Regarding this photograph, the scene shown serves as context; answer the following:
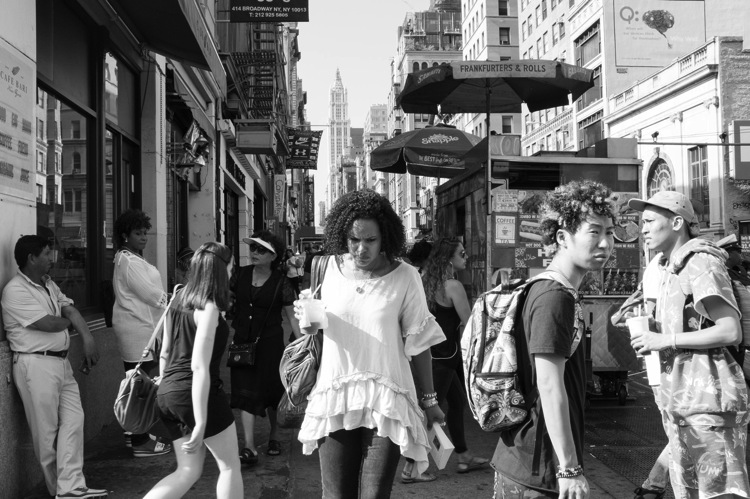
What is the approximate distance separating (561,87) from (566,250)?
594cm

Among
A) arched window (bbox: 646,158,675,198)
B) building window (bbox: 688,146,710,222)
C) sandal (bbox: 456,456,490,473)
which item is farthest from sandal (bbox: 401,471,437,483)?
arched window (bbox: 646,158,675,198)

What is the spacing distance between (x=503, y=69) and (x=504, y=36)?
6893 cm

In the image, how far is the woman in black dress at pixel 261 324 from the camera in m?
6.06

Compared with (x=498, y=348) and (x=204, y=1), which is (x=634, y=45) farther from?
(x=498, y=348)

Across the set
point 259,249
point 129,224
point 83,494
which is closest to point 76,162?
point 129,224

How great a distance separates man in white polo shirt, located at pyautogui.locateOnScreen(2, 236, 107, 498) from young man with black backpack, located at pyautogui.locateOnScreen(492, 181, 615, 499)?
11.3ft

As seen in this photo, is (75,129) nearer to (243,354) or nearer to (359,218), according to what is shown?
(243,354)

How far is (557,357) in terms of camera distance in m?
2.50

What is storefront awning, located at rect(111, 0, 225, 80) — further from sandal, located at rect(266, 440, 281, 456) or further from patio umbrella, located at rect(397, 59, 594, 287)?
sandal, located at rect(266, 440, 281, 456)

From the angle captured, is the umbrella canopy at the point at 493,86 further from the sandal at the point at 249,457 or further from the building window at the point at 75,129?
the sandal at the point at 249,457

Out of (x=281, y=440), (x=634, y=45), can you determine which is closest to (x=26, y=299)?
(x=281, y=440)

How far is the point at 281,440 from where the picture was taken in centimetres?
674

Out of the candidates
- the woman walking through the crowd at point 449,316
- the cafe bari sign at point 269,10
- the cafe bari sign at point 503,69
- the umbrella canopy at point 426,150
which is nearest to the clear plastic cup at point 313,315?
the woman walking through the crowd at point 449,316

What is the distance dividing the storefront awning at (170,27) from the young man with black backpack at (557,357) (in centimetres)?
538
